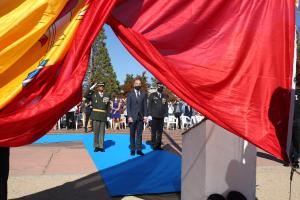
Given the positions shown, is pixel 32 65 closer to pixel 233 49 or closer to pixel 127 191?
pixel 233 49

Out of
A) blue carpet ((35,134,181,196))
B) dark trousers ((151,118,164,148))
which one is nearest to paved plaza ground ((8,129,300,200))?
blue carpet ((35,134,181,196))

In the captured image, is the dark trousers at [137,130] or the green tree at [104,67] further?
the green tree at [104,67]

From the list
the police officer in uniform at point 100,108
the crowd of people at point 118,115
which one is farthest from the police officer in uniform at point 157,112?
the crowd of people at point 118,115

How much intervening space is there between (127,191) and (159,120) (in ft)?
19.3

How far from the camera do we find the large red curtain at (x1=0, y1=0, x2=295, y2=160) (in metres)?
4.23

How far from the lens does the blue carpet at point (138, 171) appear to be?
25.2 ft

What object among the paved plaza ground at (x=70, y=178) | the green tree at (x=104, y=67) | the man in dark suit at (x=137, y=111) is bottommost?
the paved plaza ground at (x=70, y=178)

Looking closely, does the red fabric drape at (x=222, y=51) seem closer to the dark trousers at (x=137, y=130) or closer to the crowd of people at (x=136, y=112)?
the crowd of people at (x=136, y=112)

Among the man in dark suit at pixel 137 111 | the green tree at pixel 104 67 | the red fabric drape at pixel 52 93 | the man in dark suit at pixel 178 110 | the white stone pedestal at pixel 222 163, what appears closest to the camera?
the red fabric drape at pixel 52 93

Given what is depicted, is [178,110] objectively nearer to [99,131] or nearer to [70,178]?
[99,131]

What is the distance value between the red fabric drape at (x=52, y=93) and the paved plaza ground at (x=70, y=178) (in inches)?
123

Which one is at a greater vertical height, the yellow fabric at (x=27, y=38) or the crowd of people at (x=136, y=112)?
the yellow fabric at (x=27, y=38)

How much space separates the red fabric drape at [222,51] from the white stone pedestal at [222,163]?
145 centimetres

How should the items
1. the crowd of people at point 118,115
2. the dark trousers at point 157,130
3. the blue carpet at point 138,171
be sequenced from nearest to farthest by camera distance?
the blue carpet at point 138,171 < the dark trousers at point 157,130 < the crowd of people at point 118,115
